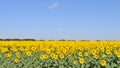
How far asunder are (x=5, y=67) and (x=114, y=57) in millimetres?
3992

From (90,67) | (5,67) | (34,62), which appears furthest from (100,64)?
(5,67)

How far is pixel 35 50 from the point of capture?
42.8 feet

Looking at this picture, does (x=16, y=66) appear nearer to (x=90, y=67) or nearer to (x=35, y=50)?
(x=35, y=50)

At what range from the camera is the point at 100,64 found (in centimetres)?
945

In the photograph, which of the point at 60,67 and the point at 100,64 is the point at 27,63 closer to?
the point at 60,67

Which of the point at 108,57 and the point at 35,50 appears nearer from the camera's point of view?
the point at 108,57

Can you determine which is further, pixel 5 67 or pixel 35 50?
pixel 35 50

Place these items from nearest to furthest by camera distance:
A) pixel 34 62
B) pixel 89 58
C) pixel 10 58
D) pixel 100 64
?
pixel 100 64, pixel 89 58, pixel 34 62, pixel 10 58

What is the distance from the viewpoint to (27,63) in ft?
36.7

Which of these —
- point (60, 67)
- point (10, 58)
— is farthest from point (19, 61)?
point (60, 67)

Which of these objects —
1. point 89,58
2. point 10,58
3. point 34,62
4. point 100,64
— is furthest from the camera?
point 10,58

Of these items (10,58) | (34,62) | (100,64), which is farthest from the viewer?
(10,58)

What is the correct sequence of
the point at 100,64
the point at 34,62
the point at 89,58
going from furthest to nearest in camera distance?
the point at 34,62, the point at 89,58, the point at 100,64

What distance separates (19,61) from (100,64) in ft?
10.9
